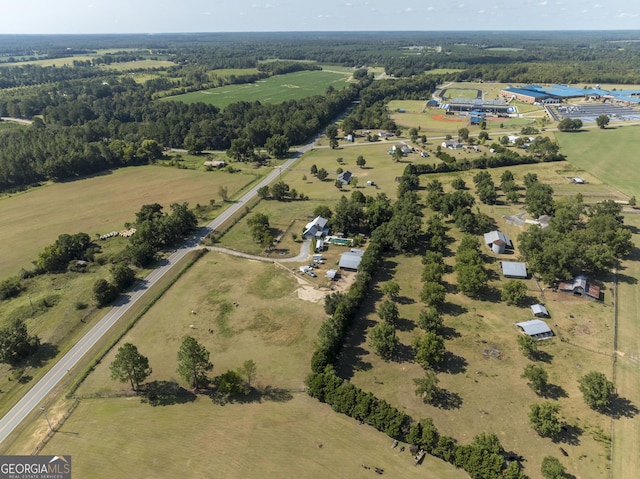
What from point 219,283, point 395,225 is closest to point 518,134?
point 395,225

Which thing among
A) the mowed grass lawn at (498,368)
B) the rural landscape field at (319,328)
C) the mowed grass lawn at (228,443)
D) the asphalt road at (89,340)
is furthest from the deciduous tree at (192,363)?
the mowed grass lawn at (498,368)

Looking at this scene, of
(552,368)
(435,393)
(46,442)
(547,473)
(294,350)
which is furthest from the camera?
(294,350)

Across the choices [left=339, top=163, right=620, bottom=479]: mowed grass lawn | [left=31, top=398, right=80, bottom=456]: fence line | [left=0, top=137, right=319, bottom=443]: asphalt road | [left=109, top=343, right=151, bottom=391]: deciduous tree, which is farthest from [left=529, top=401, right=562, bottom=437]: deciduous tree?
[left=0, top=137, right=319, bottom=443]: asphalt road

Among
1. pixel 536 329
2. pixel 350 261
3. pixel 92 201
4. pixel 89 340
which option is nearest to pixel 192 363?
pixel 89 340

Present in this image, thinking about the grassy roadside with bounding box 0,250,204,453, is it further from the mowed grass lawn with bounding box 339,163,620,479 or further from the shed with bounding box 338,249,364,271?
the mowed grass lawn with bounding box 339,163,620,479

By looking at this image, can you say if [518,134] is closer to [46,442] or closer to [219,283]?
[219,283]

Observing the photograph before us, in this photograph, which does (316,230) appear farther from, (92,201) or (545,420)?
(92,201)
